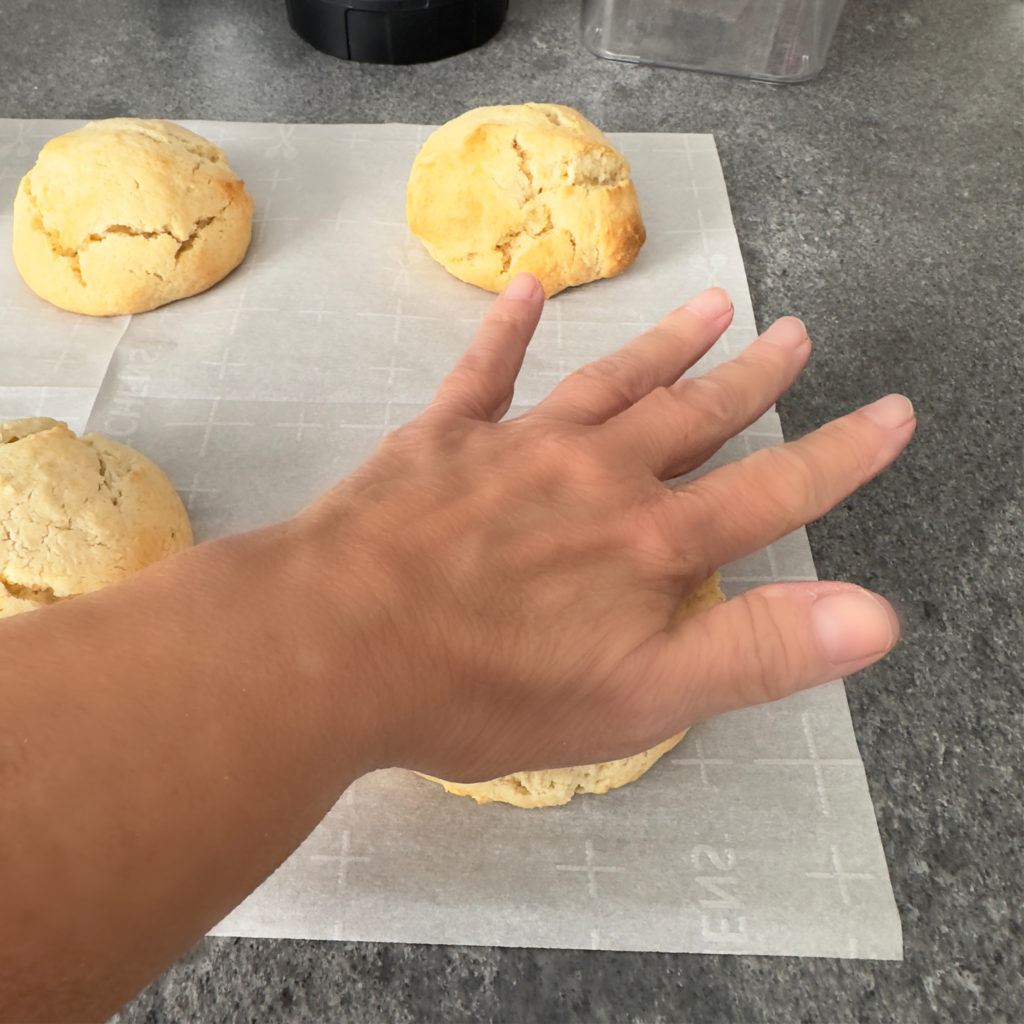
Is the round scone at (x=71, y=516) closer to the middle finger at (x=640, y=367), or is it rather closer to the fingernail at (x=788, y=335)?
Answer: the middle finger at (x=640, y=367)

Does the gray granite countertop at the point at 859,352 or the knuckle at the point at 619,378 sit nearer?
the gray granite countertop at the point at 859,352

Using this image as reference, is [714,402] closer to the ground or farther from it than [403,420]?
farther from it

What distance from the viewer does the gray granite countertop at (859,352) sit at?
0.61m

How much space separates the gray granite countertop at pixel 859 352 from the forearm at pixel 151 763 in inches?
11.0

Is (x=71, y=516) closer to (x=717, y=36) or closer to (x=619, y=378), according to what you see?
(x=619, y=378)

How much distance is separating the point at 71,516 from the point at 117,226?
0.40 m

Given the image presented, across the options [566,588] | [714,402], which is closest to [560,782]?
[566,588]

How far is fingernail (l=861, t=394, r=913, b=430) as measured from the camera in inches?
26.5

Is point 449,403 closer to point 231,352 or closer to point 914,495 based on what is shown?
point 231,352

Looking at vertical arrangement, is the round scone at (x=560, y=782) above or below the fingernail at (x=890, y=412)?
below

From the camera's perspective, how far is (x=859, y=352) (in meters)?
0.99

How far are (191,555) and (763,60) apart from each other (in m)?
1.23

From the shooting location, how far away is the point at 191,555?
0.48 m

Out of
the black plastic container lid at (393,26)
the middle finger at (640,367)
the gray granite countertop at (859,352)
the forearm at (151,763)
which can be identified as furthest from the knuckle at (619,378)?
the black plastic container lid at (393,26)
